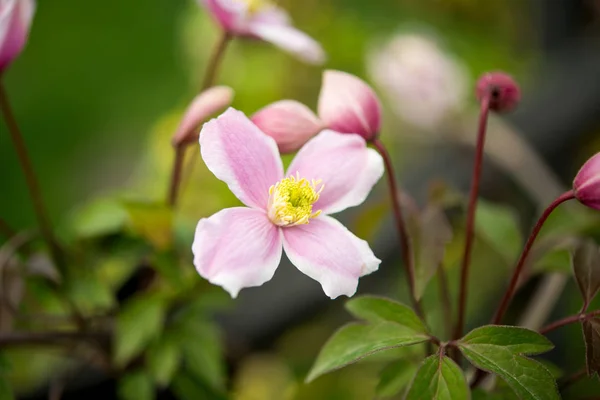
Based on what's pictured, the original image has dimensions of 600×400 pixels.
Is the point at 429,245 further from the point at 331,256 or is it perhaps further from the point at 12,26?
the point at 12,26

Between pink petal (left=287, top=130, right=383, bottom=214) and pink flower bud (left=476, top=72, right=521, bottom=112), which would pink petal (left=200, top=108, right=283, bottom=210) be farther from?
pink flower bud (left=476, top=72, right=521, bottom=112)

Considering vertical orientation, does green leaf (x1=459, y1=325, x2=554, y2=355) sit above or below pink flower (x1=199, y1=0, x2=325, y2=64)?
below

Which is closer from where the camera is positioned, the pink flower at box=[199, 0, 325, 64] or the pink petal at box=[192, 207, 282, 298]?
the pink petal at box=[192, 207, 282, 298]

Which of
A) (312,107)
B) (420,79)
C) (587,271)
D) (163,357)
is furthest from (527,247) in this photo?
(312,107)

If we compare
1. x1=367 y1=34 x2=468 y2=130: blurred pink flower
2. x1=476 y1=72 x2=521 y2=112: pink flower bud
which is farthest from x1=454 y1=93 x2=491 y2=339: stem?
x1=367 y1=34 x2=468 y2=130: blurred pink flower

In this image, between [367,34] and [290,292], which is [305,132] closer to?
[290,292]
